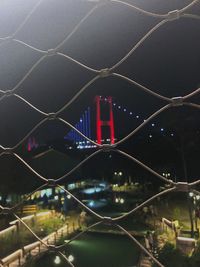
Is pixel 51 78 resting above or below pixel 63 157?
above

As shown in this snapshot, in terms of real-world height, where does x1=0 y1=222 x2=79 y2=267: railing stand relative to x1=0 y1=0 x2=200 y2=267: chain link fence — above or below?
below

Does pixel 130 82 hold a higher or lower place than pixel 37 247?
higher

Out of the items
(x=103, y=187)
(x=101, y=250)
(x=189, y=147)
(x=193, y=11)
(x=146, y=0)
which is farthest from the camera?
(x=101, y=250)

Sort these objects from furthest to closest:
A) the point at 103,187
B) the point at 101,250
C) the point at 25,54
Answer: the point at 101,250 → the point at 103,187 → the point at 25,54

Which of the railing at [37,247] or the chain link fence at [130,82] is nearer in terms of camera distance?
the chain link fence at [130,82]

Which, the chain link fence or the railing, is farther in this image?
the railing

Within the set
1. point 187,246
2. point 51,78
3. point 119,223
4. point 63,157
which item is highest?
point 51,78

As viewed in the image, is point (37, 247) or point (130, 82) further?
point (37, 247)

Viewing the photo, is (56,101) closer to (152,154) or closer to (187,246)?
(152,154)

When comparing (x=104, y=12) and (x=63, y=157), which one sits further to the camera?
(x=63, y=157)

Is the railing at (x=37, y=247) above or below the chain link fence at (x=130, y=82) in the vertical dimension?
below

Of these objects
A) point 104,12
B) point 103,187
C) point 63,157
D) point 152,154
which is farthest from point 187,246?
point 104,12
